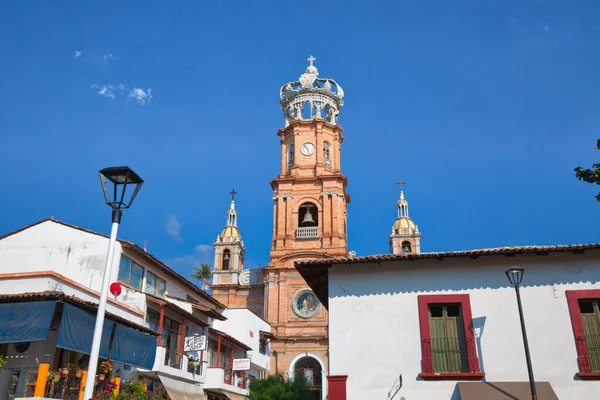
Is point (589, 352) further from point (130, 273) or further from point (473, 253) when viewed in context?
point (130, 273)

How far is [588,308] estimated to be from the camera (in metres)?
18.0

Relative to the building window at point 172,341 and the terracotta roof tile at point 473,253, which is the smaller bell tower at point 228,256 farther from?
the terracotta roof tile at point 473,253

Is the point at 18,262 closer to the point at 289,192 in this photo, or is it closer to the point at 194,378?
the point at 194,378

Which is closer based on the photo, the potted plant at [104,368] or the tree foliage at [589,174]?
the tree foliage at [589,174]

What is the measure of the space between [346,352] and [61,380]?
30.4ft

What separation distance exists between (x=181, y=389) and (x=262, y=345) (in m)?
15.9

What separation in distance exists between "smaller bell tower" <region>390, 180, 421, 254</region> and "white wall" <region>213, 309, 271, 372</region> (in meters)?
24.4

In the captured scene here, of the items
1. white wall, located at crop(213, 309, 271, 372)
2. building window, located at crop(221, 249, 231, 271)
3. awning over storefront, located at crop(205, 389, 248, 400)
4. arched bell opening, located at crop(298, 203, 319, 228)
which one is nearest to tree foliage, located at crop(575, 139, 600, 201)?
awning over storefront, located at crop(205, 389, 248, 400)

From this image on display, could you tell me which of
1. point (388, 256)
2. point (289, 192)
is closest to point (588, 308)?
point (388, 256)

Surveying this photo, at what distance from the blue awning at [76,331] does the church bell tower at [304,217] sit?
26528 millimetres

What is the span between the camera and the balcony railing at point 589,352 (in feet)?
55.4

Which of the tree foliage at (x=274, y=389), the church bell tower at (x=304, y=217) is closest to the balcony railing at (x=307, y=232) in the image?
the church bell tower at (x=304, y=217)

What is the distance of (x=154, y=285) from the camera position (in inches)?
1244

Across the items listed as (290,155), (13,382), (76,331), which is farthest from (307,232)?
(13,382)
